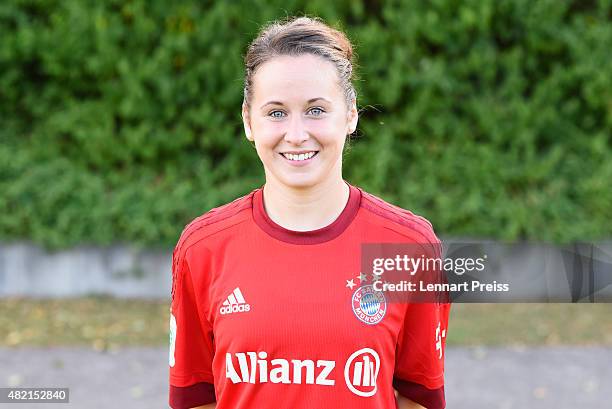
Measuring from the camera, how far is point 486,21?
23.5 ft

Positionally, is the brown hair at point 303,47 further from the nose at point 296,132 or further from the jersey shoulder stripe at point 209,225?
the jersey shoulder stripe at point 209,225

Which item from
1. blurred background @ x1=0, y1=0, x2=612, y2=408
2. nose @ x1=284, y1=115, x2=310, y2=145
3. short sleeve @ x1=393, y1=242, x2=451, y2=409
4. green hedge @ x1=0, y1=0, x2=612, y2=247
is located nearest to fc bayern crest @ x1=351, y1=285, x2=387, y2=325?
short sleeve @ x1=393, y1=242, x2=451, y2=409

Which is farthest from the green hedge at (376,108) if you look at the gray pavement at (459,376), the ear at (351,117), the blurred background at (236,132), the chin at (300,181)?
the chin at (300,181)

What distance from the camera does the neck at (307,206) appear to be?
2.38 m

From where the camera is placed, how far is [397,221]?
242 cm

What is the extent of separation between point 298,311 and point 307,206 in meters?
0.30

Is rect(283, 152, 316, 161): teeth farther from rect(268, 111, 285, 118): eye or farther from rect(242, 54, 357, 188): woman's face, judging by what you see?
rect(268, 111, 285, 118): eye

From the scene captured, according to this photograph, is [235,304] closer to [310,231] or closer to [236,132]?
[310,231]

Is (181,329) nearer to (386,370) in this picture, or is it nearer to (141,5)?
(386,370)

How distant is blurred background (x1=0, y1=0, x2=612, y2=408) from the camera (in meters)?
7.25

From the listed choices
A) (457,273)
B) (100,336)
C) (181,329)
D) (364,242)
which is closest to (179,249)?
(181,329)

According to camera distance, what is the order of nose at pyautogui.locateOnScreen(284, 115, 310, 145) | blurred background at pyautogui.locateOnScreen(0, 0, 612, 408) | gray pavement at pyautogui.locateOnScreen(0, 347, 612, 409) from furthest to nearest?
blurred background at pyautogui.locateOnScreen(0, 0, 612, 408) → gray pavement at pyautogui.locateOnScreen(0, 347, 612, 409) → nose at pyautogui.locateOnScreen(284, 115, 310, 145)

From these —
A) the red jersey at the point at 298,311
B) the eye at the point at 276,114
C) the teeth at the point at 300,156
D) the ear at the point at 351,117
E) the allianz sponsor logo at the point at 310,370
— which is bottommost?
the allianz sponsor logo at the point at 310,370

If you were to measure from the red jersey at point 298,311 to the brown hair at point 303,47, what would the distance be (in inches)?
13.2
